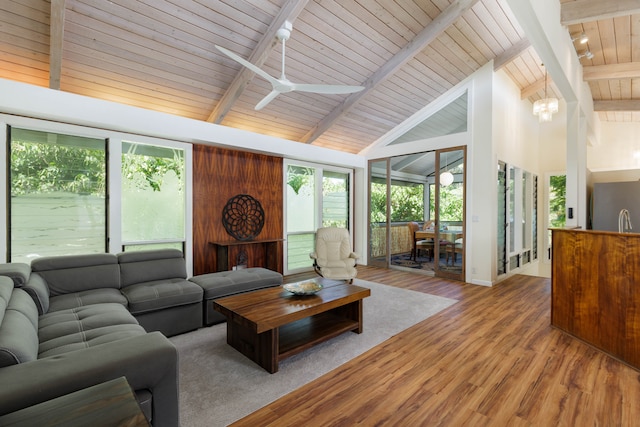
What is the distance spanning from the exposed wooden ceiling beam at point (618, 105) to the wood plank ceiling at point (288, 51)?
33cm

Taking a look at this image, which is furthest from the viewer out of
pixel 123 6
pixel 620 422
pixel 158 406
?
pixel 123 6

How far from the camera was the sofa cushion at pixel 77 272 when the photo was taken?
2.88m

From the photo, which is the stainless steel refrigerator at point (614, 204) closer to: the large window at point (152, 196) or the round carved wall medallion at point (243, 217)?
the round carved wall medallion at point (243, 217)

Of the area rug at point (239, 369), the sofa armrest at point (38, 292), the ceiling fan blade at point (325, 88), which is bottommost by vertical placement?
the area rug at point (239, 369)

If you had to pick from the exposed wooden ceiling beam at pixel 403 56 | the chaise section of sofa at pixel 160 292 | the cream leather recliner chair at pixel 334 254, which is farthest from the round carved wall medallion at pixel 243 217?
the exposed wooden ceiling beam at pixel 403 56

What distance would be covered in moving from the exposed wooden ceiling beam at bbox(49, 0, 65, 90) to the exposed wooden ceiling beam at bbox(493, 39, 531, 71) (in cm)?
581

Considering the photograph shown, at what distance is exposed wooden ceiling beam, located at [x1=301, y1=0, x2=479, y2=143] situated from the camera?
3.80 meters

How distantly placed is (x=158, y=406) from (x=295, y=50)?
400 cm

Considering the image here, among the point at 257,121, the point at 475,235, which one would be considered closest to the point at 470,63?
the point at 475,235

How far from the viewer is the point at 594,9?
323 cm

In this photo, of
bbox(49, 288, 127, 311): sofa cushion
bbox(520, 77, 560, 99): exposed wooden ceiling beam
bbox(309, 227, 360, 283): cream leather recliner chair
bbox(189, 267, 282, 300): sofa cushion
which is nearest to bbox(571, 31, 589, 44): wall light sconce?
bbox(520, 77, 560, 99): exposed wooden ceiling beam

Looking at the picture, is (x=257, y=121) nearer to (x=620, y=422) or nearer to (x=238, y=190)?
(x=238, y=190)

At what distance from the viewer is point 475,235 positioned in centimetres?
530

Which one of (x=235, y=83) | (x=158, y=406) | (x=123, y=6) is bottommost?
(x=158, y=406)
